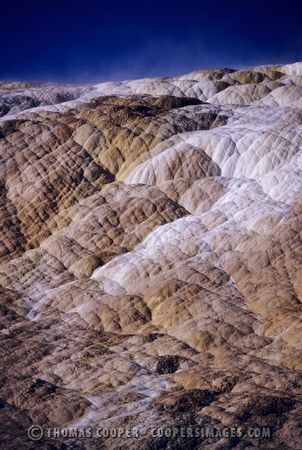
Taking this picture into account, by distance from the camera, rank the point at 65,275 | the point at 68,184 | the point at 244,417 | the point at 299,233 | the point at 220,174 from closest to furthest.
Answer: the point at 244,417, the point at 299,233, the point at 65,275, the point at 220,174, the point at 68,184

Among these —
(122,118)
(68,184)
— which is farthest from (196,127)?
(68,184)

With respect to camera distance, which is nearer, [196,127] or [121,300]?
[121,300]

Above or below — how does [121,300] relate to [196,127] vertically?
below

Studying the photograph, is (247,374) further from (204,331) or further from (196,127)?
(196,127)

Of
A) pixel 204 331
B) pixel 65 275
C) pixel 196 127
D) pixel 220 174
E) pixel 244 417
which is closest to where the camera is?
pixel 244 417

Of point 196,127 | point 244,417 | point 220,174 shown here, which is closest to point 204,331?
point 244,417

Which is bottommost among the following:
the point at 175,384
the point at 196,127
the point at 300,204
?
the point at 175,384
